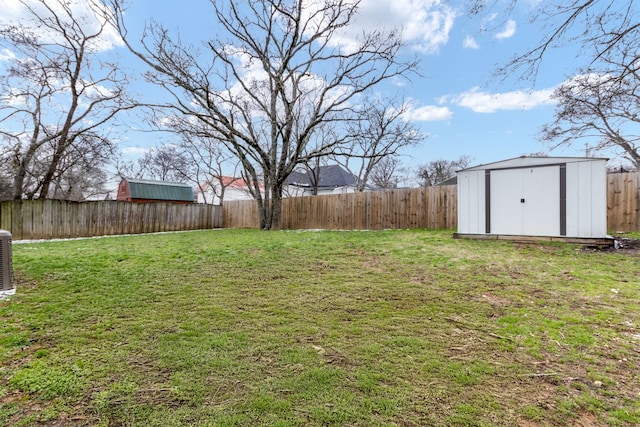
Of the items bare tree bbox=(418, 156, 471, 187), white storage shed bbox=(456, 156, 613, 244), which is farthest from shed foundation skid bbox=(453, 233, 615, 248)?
bare tree bbox=(418, 156, 471, 187)

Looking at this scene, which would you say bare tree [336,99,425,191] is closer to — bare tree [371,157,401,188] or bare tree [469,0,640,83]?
bare tree [371,157,401,188]

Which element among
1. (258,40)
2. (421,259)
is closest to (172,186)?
(258,40)

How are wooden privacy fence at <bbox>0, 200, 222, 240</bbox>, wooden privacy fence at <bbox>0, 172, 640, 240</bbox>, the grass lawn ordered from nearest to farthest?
the grass lawn
wooden privacy fence at <bbox>0, 172, 640, 240</bbox>
wooden privacy fence at <bbox>0, 200, 222, 240</bbox>

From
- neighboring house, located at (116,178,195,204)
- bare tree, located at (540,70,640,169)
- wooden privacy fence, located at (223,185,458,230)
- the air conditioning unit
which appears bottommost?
the air conditioning unit

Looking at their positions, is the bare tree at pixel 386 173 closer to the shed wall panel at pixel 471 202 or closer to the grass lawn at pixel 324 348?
the shed wall panel at pixel 471 202

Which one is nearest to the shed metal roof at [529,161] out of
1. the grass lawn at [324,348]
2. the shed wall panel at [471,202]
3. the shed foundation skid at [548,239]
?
the shed wall panel at [471,202]

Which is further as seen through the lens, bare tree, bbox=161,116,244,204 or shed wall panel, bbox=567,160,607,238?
bare tree, bbox=161,116,244,204

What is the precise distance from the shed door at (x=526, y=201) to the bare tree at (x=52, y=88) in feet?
40.3

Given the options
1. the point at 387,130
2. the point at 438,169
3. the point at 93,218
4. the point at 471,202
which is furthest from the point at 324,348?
the point at 438,169

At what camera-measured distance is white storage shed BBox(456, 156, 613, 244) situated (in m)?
5.91

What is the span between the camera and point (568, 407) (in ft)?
4.95

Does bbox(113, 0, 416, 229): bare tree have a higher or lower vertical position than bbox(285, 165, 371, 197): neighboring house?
higher

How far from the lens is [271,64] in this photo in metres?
11.4

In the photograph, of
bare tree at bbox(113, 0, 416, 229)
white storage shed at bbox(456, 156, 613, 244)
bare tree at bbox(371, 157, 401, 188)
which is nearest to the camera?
white storage shed at bbox(456, 156, 613, 244)
